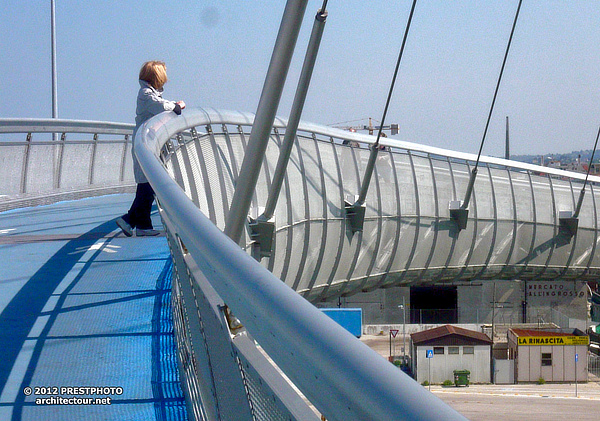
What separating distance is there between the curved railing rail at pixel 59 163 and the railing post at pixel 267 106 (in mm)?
5289

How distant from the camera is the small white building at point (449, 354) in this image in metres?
24.6

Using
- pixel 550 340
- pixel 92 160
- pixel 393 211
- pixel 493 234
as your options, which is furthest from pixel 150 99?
pixel 550 340

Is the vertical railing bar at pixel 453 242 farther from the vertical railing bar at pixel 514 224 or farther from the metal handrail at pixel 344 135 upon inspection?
the vertical railing bar at pixel 514 224

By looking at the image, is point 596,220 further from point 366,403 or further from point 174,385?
point 366,403

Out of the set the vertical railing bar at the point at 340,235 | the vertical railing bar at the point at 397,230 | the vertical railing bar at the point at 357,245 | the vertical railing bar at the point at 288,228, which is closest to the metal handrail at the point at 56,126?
the vertical railing bar at the point at 288,228

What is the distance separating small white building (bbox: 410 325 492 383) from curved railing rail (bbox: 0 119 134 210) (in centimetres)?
1333

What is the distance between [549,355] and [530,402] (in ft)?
6.88

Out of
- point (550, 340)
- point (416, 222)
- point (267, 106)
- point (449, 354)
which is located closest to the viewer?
point (267, 106)

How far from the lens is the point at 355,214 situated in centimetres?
1719

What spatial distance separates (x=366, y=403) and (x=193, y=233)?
101 cm

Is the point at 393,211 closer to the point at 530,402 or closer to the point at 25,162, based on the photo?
the point at 530,402

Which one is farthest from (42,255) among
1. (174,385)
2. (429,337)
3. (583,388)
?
(583,388)

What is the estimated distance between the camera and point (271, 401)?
4.21 feet

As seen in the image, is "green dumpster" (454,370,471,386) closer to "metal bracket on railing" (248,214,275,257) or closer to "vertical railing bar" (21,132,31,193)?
"metal bracket on railing" (248,214,275,257)
